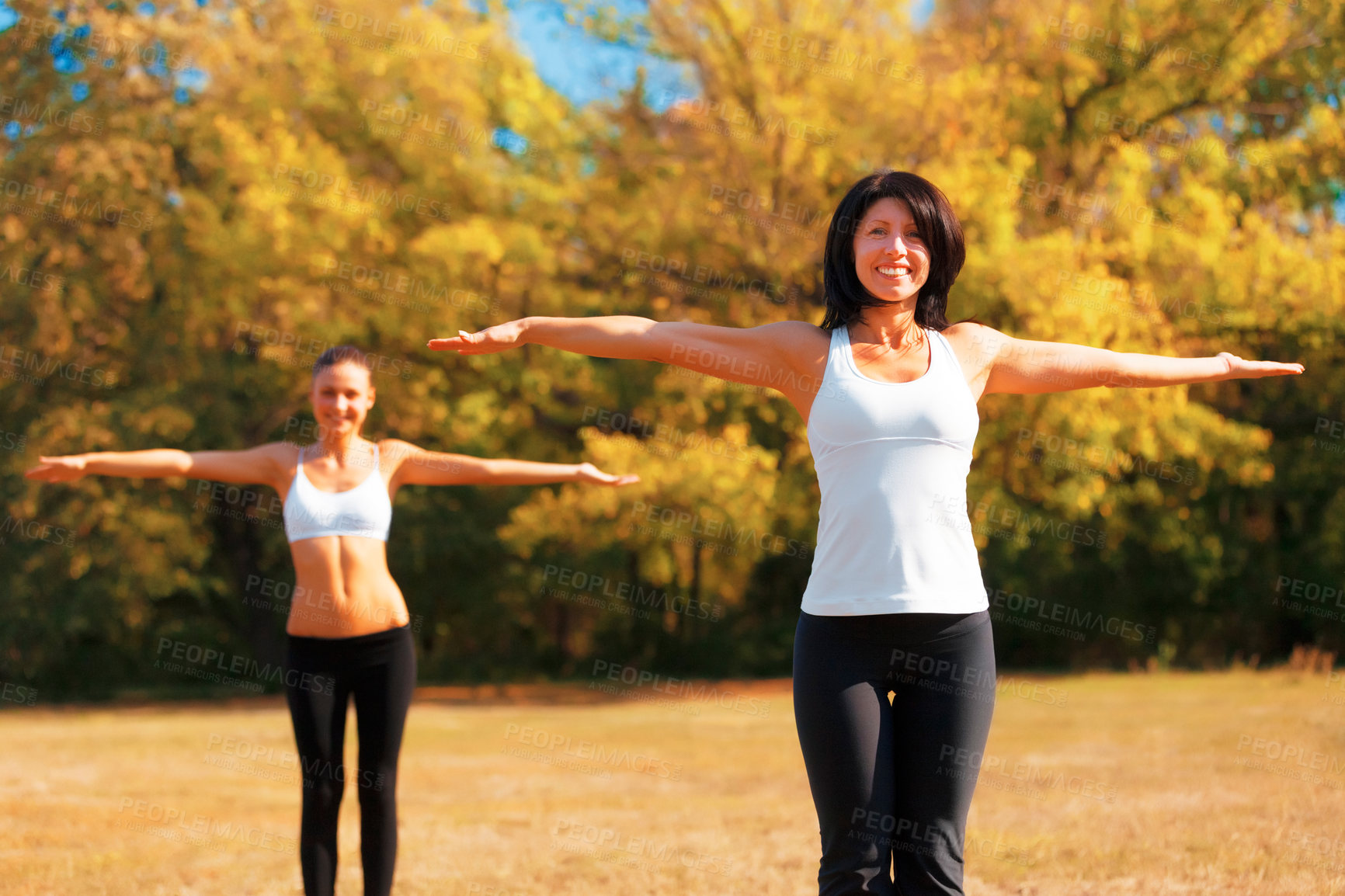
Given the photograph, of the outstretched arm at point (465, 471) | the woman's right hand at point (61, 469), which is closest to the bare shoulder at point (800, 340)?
the outstretched arm at point (465, 471)

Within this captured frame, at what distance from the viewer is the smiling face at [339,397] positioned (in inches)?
201

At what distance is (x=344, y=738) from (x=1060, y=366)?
3129 millimetres

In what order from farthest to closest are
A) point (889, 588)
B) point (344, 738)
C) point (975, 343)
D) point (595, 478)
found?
point (595, 478) < point (344, 738) < point (975, 343) < point (889, 588)

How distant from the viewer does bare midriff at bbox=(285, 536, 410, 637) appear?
16.2 feet

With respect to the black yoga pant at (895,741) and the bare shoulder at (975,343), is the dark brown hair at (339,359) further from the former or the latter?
the black yoga pant at (895,741)

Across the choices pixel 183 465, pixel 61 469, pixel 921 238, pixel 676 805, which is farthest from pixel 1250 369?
pixel 676 805

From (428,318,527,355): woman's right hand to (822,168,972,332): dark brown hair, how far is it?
33.1 inches

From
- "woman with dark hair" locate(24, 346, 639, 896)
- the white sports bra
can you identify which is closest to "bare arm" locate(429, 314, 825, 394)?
"woman with dark hair" locate(24, 346, 639, 896)

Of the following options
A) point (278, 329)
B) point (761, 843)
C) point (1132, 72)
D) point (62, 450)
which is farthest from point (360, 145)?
point (761, 843)

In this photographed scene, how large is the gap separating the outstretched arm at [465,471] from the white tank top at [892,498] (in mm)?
2303

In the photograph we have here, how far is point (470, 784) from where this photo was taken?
34.1 feet

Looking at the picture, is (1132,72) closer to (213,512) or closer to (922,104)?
(922,104)

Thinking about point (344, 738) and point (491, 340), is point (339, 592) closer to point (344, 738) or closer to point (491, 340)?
point (344, 738)

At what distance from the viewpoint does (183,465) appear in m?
5.16
